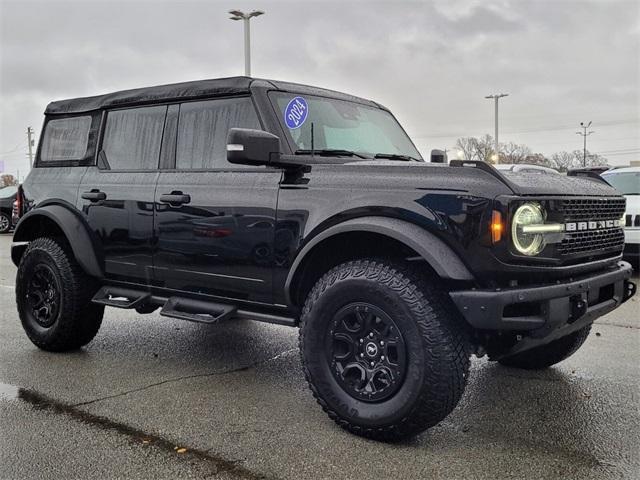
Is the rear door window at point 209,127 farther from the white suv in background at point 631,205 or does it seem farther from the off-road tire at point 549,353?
the white suv in background at point 631,205

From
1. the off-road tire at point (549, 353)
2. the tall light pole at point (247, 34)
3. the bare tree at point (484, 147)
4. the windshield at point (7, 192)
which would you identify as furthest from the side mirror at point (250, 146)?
the bare tree at point (484, 147)

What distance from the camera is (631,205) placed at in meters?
9.72

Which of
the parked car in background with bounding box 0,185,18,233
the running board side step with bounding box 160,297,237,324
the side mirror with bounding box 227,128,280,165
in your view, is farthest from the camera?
the parked car in background with bounding box 0,185,18,233

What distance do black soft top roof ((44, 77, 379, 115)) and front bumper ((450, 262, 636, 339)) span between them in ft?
6.53

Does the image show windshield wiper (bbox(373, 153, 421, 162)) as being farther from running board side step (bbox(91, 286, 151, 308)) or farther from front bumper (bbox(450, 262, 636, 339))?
running board side step (bbox(91, 286, 151, 308))

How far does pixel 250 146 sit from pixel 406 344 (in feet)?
4.47

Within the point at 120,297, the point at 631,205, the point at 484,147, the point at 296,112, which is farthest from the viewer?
the point at 484,147

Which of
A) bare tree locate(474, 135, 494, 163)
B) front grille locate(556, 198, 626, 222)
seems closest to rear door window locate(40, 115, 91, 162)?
front grille locate(556, 198, 626, 222)

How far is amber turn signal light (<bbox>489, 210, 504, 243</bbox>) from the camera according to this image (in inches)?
120

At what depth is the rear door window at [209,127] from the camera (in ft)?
13.7

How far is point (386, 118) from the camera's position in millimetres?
5023

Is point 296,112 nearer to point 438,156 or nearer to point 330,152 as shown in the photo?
point 330,152

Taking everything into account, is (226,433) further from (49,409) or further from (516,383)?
(516,383)

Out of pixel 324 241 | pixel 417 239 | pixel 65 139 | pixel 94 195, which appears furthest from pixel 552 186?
pixel 65 139
